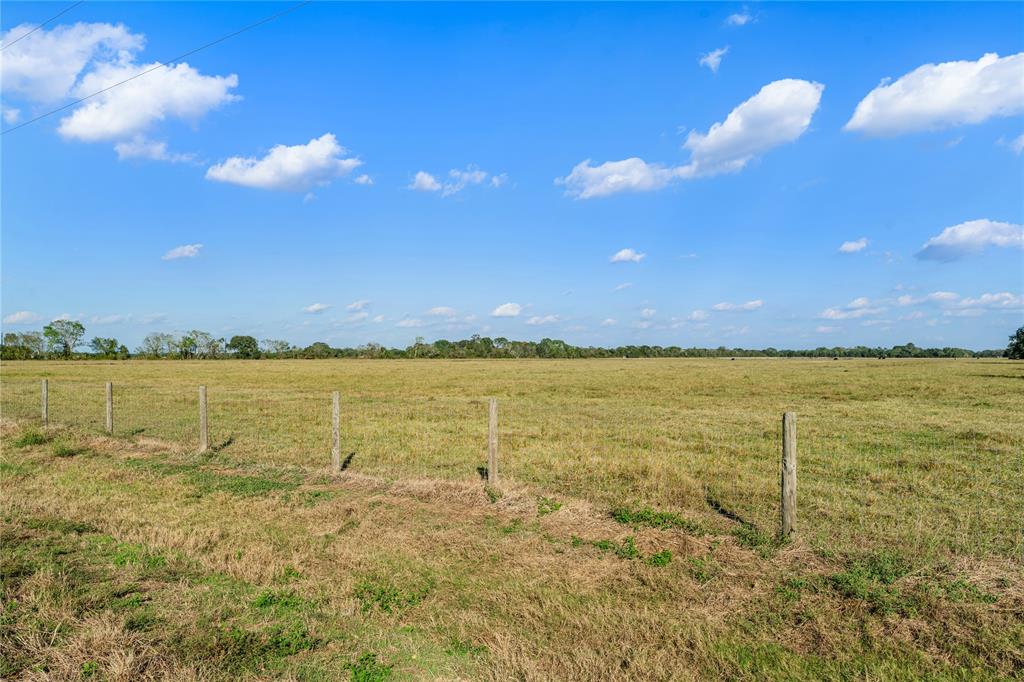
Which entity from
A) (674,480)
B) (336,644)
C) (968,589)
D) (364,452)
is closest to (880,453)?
(674,480)

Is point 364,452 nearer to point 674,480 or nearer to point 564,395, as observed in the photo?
point 674,480

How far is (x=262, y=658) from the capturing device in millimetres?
4742

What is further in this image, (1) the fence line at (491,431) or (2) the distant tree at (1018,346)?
(2) the distant tree at (1018,346)

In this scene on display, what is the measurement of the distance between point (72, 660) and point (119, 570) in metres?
2.26

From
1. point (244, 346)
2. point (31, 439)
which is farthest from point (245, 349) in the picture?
A: point (31, 439)

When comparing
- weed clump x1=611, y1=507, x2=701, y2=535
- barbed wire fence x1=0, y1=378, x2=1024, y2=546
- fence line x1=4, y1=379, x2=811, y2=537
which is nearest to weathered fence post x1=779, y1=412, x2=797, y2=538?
fence line x1=4, y1=379, x2=811, y2=537

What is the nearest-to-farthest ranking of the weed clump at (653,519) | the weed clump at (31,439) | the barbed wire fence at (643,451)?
1. the weed clump at (653,519)
2. the barbed wire fence at (643,451)
3. the weed clump at (31,439)

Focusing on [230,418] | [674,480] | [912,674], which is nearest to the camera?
[912,674]

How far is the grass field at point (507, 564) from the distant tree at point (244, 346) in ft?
Answer: 565

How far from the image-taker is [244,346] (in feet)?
575

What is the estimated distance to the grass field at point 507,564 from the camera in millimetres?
4785

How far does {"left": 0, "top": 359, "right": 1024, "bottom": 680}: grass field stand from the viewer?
479 cm

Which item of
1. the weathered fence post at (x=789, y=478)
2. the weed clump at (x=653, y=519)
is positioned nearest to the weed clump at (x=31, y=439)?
the weed clump at (x=653, y=519)

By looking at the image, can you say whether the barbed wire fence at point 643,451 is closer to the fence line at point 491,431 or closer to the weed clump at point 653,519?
the fence line at point 491,431
